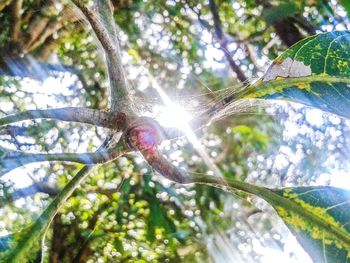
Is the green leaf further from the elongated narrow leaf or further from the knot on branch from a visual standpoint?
the elongated narrow leaf

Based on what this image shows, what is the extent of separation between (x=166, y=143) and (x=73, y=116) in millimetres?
2120

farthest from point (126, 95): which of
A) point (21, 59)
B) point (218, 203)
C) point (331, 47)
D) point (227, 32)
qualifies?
point (227, 32)

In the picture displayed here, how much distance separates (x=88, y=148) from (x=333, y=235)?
9.37 feet

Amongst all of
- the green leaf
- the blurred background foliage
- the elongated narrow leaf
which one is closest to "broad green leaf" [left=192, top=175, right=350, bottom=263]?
the elongated narrow leaf

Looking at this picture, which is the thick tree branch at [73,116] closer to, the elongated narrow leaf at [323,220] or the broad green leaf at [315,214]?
the broad green leaf at [315,214]

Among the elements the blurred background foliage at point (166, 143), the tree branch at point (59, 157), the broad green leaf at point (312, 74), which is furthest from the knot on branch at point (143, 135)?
the blurred background foliage at point (166, 143)

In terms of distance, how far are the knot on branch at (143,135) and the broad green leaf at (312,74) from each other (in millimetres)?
186

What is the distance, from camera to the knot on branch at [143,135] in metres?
0.75

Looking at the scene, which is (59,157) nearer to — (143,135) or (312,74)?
(143,135)

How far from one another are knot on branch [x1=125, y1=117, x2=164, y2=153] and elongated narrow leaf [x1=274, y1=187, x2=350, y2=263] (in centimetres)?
26

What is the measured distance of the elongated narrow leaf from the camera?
74cm

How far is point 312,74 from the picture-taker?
80cm

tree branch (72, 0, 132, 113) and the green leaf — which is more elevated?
tree branch (72, 0, 132, 113)

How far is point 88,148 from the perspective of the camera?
3432 millimetres
